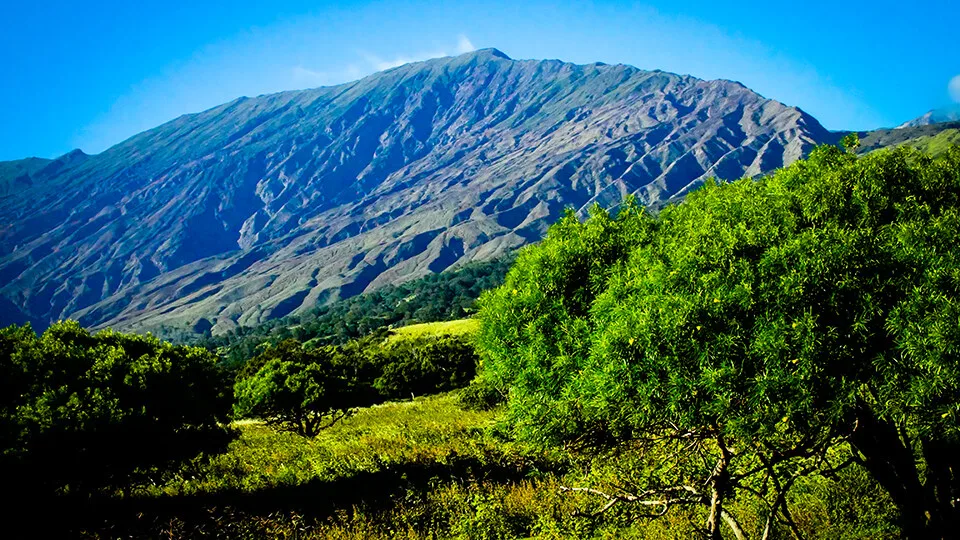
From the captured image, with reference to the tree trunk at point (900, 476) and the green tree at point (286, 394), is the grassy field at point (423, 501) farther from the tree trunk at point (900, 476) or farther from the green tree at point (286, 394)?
the green tree at point (286, 394)

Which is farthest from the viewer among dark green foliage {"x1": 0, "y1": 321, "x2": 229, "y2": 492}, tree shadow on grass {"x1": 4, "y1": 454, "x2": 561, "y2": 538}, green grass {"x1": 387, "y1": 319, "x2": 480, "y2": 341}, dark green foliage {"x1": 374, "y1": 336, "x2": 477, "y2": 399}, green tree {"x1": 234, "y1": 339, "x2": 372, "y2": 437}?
green grass {"x1": 387, "y1": 319, "x2": 480, "y2": 341}

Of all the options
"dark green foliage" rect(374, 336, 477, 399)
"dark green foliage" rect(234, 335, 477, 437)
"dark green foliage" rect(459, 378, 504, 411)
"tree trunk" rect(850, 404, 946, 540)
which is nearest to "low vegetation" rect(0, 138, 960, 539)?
"tree trunk" rect(850, 404, 946, 540)

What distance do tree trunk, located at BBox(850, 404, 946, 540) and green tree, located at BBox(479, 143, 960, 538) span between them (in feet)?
0.10

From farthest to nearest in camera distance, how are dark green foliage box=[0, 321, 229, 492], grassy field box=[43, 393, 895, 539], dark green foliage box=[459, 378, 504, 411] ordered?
dark green foliage box=[459, 378, 504, 411] → dark green foliage box=[0, 321, 229, 492] → grassy field box=[43, 393, 895, 539]

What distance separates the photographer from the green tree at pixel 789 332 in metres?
7.13

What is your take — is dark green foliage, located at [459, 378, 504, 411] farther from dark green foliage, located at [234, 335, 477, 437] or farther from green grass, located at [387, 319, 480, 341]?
green grass, located at [387, 319, 480, 341]

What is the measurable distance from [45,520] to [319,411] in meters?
22.7

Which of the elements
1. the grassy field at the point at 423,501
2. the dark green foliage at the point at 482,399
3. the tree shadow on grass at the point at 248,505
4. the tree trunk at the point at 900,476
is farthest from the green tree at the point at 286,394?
the tree trunk at the point at 900,476

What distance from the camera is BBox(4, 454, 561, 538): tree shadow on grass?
1341 cm

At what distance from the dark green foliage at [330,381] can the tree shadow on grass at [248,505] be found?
20.7ft

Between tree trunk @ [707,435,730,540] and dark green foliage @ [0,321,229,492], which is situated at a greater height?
dark green foliage @ [0,321,229,492]

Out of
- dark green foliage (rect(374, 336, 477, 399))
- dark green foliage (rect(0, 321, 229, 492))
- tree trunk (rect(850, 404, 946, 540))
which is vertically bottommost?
dark green foliage (rect(374, 336, 477, 399))

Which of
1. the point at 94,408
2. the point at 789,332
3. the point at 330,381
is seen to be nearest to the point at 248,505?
the point at 94,408

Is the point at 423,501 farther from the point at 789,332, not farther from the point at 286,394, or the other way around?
the point at 286,394
